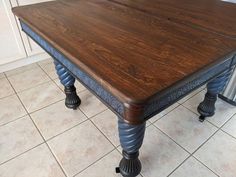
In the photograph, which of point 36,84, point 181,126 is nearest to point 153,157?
point 181,126

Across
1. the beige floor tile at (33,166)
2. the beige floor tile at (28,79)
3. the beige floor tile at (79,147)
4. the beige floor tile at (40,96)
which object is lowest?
the beige floor tile at (28,79)

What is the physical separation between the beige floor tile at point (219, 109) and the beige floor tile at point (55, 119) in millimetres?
920

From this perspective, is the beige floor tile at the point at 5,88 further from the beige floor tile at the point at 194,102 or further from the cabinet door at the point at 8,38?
the beige floor tile at the point at 194,102

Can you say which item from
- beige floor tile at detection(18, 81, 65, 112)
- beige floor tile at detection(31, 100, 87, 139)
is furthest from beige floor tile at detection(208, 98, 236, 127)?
beige floor tile at detection(18, 81, 65, 112)

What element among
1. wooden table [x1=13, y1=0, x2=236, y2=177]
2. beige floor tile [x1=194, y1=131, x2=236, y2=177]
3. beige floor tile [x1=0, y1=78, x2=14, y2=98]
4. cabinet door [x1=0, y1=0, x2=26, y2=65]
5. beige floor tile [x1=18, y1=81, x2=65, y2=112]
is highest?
wooden table [x1=13, y1=0, x2=236, y2=177]

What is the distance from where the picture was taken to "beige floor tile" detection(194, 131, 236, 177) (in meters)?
1.28

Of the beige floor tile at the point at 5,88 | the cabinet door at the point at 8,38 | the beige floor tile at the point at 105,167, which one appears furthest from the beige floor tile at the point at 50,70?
the beige floor tile at the point at 105,167

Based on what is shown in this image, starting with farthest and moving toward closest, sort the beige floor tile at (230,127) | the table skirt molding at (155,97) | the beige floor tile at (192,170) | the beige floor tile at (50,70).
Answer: the beige floor tile at (50,70) < the beige floor tile at (230,127) < the beige floor tile at (192,170) < the table skirt molding at (155,97)

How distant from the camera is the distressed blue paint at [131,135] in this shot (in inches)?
35.8

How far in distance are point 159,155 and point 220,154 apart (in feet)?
1.35

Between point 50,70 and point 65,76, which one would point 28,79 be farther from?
point 65,76

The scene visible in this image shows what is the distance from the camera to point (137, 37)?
3.31 ft

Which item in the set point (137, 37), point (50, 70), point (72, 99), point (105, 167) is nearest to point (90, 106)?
point (72, 99)

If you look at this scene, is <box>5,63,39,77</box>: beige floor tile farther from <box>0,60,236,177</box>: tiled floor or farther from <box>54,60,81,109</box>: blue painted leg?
<box>54,60,81,109</box>: blue painted leg
